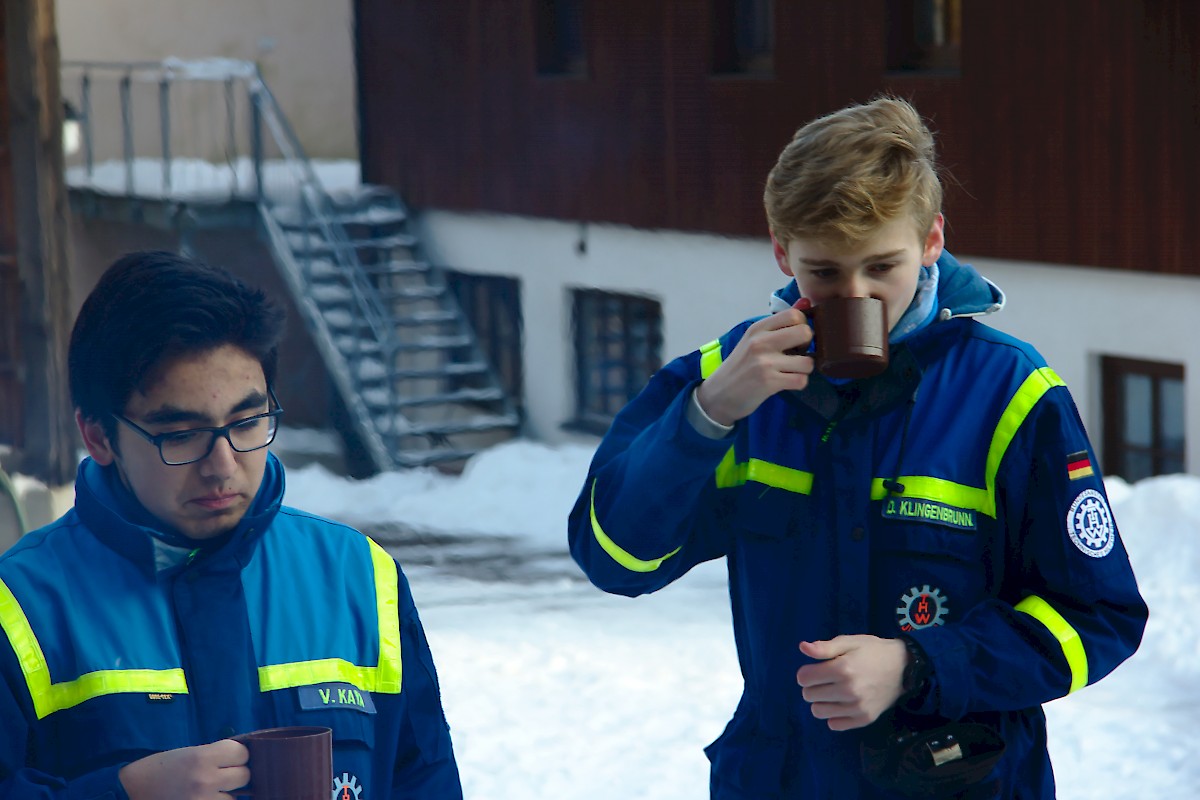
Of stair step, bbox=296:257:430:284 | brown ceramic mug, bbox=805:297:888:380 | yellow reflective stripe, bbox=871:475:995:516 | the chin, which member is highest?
brown ceramic mug, bbox=805:297:888:380

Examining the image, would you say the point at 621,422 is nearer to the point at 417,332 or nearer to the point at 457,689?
the point at 457,689

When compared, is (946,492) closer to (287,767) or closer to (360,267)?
(287,767)

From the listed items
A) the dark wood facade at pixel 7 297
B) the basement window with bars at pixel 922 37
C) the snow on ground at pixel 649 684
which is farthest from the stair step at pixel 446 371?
the basement window with bars at pixel 922 37

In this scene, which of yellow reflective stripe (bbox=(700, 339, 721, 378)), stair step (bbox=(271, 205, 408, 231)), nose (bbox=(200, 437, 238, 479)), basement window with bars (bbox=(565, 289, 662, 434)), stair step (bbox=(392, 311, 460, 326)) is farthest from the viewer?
stair step (bbox=(271, 205, 408, 231))

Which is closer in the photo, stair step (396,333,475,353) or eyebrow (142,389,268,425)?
eyebrow (142,389,268,425)

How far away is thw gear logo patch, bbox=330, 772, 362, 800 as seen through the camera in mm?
2214

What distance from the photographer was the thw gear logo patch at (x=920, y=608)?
2.39 metres

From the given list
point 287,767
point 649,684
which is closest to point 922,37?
point 649,684

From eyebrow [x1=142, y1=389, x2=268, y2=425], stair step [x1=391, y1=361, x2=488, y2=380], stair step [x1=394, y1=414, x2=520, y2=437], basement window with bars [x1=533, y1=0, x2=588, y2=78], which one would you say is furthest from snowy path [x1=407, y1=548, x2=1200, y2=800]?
basement window with bars [x1=533, y1=0, x2=588, y2=78]

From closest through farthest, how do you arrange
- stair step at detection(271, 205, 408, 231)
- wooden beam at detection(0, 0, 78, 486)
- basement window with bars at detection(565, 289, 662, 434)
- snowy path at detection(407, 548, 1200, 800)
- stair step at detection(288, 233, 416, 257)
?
1. snowy path at detection(407, 548, 1200, 800)
2. wooden beam at detection(0, 0, 78, 486)
3. basement window with bars at detection(565, 289, 662, 434)
4. stair step at detection(288, 233, 416, 257)
5. stair step at detection(271, 205, 408, 231)

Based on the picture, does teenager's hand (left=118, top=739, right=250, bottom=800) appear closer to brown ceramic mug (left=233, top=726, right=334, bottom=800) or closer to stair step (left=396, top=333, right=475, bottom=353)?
brown ceramic mug (left=233, top=726, right=334, bottom=800)

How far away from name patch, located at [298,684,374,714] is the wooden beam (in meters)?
7.95

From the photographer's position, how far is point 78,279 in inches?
736

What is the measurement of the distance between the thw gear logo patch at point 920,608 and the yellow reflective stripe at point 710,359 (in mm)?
430
